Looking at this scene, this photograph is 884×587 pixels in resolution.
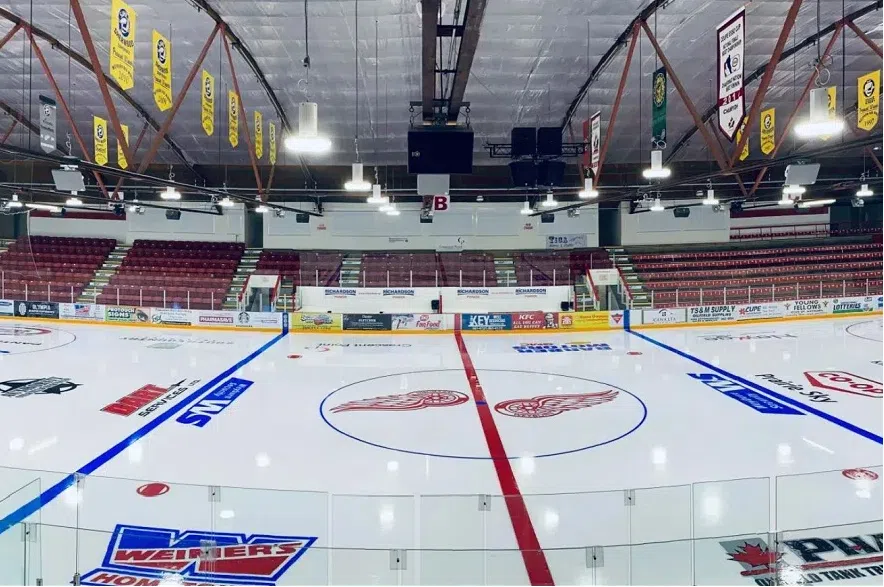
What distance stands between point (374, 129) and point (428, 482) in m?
16.4

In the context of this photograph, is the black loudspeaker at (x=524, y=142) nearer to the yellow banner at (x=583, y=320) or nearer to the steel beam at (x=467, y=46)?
the steel beam at (x=467, y=46)

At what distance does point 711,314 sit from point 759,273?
19.8 feet

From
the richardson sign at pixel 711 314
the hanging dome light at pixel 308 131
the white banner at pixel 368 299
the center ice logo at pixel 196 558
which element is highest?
the hanging dome light at pixel 308 131

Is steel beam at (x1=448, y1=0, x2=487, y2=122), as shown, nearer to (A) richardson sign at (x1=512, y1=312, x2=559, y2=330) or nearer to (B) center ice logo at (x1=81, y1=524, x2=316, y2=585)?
(B) center ice logo at (x1=81, y1=524, x2=316, y2=585)

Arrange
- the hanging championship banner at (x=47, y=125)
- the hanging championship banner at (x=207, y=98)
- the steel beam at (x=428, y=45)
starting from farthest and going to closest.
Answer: the hanging championship banner at (x=207, y=98)
the hanging championship banner at (x=47, y=125)
the steel beam at (x=428, y=45)

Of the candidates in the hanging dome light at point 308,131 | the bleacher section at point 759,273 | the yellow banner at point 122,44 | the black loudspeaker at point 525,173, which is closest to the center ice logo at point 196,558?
the hanging dome light at point 308,131

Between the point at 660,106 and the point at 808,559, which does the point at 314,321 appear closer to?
the point at 660,106

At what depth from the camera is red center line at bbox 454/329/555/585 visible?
3.76 metres

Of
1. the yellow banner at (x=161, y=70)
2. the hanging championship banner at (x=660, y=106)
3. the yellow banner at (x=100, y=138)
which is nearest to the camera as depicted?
the yellow banner at (x=161, y=70)

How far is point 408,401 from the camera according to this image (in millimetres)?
10039

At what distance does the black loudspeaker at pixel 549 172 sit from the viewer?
609 inches

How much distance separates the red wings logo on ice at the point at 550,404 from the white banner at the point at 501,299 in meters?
9.66

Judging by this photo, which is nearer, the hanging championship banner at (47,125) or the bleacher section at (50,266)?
the hanging championship banner at (47,125)

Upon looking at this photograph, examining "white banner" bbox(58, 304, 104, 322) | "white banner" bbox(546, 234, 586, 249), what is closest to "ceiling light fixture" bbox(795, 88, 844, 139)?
"white banner" bbox(546, 234, 586, 249)
